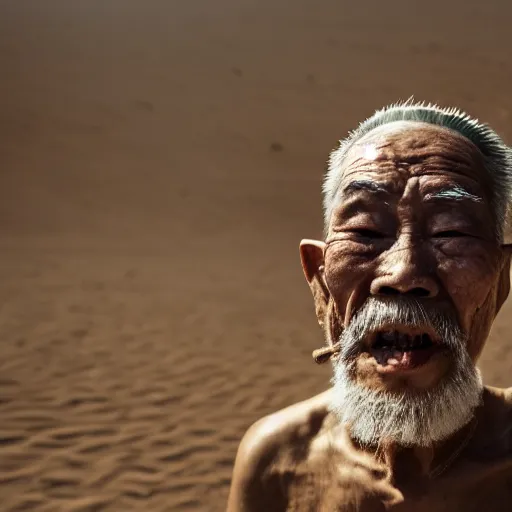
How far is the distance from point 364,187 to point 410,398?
332 mm

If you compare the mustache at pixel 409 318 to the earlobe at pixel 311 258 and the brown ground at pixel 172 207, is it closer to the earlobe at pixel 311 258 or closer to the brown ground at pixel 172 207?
the earlobe at pixel 311 258

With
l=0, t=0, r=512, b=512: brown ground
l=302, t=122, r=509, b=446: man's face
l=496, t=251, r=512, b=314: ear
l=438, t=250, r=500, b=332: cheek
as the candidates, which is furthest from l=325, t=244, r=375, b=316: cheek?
l=0, t=0, r=512, b=512: brown ground

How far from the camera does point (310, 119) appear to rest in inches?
372

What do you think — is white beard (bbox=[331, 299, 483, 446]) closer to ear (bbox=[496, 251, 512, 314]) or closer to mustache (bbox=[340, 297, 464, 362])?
mustache (bbox=[340, 297, 464, 362])

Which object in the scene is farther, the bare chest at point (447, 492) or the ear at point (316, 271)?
the ear at point (316, 271)

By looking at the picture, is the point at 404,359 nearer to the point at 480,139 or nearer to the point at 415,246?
the point at 415,246

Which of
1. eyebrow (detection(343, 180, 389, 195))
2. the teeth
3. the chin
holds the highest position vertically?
eyebrow (detection(343, 180, 389, 195))

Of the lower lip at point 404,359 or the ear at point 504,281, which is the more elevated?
the ear at point 504,281

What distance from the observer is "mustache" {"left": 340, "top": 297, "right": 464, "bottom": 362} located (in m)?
0.88

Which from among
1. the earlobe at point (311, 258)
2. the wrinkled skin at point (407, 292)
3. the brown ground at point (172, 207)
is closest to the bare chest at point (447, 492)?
the wrinkled skin at point (407, 292)

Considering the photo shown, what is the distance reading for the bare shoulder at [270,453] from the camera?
1.11 meters

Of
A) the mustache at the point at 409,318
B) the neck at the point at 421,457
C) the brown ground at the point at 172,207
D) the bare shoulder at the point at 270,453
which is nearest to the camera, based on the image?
the mustache at the point at 409,318

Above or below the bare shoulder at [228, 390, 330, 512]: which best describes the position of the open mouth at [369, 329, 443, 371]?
above

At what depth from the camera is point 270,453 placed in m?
1.14
